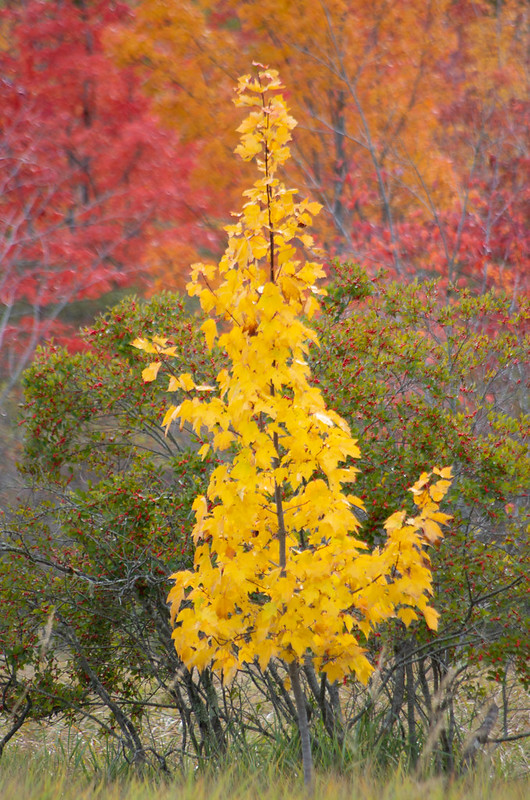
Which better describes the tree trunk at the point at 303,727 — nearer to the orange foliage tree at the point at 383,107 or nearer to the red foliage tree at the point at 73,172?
the orange foliage tree at the point at 383,107

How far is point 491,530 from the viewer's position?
4.64 metres

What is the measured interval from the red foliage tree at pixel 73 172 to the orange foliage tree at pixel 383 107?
554 mm

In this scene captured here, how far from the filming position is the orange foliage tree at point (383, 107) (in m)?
8.02

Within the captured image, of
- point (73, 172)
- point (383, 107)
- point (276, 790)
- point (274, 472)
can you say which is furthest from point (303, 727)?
point (383, 107)

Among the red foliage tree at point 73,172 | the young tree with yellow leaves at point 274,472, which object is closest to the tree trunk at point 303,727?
the young tree with yellow leaves at point 274,472

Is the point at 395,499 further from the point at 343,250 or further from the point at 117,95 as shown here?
the point at 117,95

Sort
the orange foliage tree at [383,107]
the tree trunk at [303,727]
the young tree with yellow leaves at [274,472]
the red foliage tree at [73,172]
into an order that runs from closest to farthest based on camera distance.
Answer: the young tree with yellow leaves at [274,472] → the tree trunk at [303,727] → the orange foliage tree at [383,107] → the red foliage tree at [73,172]

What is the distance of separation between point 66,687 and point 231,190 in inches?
256

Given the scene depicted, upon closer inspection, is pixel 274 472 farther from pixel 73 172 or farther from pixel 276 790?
pixel 73 172

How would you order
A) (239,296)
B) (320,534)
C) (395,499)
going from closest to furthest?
(239,296) < (320,534) < (395,499)

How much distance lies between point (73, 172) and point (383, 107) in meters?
3.59

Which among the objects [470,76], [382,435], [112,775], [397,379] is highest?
[470,76]

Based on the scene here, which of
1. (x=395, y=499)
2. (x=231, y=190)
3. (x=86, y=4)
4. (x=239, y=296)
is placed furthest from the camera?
(x=86, y=4)

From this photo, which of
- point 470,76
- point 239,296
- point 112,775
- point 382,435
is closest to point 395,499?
point 382,435
